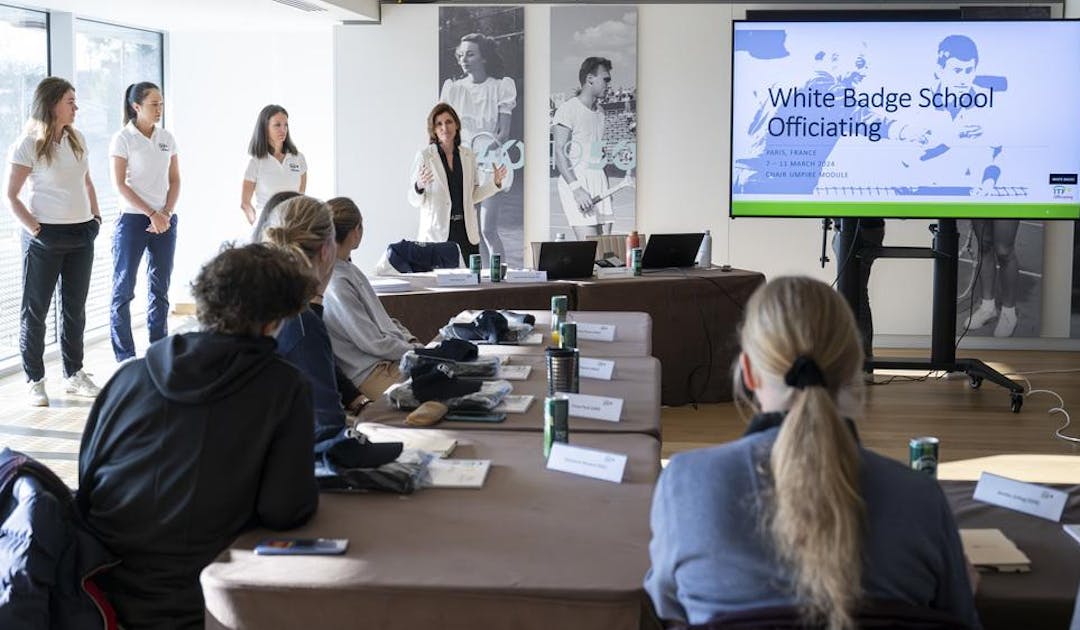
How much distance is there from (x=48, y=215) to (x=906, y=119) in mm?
4871

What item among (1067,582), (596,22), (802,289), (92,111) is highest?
(596,22)

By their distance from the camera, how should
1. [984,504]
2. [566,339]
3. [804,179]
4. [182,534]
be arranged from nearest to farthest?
[182,534] < [984,504] < [566,339] < [804,179]

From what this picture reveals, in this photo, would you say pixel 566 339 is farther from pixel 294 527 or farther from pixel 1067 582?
pixel 1067 582

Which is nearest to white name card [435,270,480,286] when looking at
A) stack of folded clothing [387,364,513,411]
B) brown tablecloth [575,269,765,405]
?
brown tablecloth [575,269,765,405]

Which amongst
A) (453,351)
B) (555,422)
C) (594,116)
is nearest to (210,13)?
(594,116)

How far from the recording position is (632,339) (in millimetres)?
4848

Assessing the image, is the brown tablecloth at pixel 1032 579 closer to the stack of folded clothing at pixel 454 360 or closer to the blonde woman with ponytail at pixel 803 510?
the blonde woman with ponytail at pixel 803 510

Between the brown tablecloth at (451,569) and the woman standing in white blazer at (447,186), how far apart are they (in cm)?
554

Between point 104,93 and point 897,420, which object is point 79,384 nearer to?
point 104,93

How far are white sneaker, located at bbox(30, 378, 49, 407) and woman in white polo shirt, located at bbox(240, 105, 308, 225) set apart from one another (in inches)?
83.5

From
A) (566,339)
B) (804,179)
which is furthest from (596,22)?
(566,339)

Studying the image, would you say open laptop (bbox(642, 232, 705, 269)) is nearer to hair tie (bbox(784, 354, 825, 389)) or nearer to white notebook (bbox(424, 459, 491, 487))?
white notebook (bbox(424, 459, 491, 487))

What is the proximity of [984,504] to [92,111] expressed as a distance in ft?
27.1

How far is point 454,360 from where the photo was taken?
4.14m
